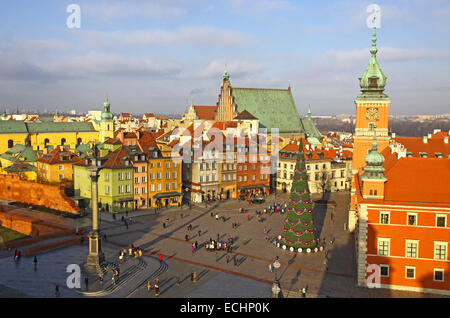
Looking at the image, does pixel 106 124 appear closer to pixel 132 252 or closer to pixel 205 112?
pixel 205 112

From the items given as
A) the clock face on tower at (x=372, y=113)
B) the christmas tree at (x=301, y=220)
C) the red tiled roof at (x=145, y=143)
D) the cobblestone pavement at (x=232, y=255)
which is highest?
the clock face on tower at (x=372, y=113)

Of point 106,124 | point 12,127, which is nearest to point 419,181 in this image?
point 106,124

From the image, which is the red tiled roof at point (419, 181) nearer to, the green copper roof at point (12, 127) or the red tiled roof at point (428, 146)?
the red tiled roof at point (428, 146)

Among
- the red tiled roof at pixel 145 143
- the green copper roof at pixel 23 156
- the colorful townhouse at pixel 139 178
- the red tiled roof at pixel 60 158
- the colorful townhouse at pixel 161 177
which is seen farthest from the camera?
the green copper roof at pixel 23 156

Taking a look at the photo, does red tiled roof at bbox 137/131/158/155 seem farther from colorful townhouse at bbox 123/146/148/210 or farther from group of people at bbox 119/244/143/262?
group of people at bbox 119/244/143/262

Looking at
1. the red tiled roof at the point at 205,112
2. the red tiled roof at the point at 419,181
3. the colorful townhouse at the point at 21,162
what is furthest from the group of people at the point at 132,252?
the red tiled roof at the point at 205,112

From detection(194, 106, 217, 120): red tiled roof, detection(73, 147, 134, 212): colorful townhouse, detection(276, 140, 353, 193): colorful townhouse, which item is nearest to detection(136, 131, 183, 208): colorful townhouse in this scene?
detection(73, 147, 134, 212): colorful townhouse

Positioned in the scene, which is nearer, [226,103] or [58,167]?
[58,167]
